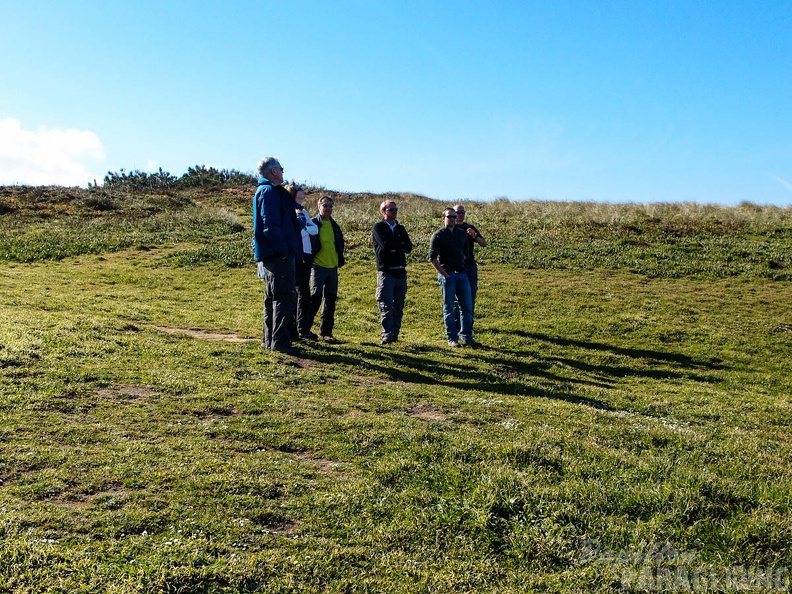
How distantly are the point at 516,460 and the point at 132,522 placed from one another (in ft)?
9.34

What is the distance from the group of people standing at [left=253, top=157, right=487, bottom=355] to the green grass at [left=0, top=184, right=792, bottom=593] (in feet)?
2.08

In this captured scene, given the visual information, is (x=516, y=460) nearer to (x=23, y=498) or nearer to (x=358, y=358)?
(x=23, y=498)

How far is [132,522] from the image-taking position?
13.7ft

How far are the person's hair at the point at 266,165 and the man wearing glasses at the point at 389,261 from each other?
2681 millimetres

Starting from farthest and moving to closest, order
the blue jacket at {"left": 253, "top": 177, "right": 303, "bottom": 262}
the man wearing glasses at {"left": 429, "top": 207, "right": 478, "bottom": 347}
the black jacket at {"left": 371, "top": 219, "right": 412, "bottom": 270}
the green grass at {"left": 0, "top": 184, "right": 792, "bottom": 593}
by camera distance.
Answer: the man wearing glasses at {"left": 429, "top": 207, "right": 478, "bottom": 347} < the black jacket at {"left": 371, "top": 219, "right": 412, "bottom": 270} < the blue jacket at {"left": 253, "top": 177, "right": 303, "bottom": 262} < the green grass at {"left": 0, "top": 184, "right": 792, "bottom": 593}

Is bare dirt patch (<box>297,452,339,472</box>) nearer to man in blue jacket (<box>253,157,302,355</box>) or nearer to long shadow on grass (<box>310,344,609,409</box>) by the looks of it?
long shadow on grass (<box>310,344,609,409</box>)

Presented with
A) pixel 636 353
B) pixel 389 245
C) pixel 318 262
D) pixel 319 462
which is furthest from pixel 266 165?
pixel 636 353

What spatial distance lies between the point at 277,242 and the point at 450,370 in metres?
3.04

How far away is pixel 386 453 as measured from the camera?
218 inches

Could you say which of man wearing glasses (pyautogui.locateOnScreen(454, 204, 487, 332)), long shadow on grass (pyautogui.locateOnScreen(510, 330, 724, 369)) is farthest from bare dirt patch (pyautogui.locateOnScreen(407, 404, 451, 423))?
long shadow on grass (pyautogui.locateOnScreen(510, 330, 724, 369))

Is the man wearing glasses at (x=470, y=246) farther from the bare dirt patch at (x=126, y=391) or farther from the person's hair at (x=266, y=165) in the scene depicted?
the bare dirt patch at (x=126, y=391)

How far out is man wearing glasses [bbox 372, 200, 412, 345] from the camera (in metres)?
11.4

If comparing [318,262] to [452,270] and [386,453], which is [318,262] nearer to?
[452,270]

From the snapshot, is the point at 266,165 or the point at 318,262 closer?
the point at 266,165
